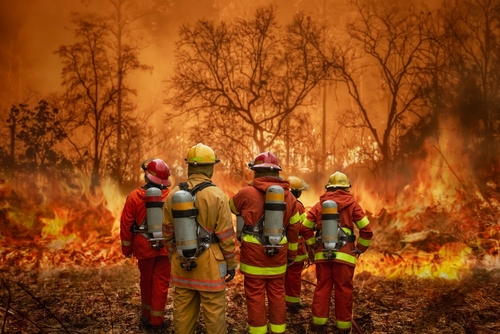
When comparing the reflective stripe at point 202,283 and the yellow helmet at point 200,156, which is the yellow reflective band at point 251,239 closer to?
the reflective stripe at point 202,283

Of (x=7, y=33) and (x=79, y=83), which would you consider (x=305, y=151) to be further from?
(x=7, y=33)

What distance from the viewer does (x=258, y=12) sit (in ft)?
31.1

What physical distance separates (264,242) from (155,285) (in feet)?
5.36

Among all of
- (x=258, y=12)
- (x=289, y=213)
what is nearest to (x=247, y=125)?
(x=258, y=12)

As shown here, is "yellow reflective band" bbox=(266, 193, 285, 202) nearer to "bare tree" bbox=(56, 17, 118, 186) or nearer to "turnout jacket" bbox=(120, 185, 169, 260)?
"turnout jacket" bbox=(120, 185, 169, 260)

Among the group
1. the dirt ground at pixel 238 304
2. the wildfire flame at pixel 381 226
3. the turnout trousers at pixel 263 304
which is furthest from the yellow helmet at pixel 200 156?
the wildfire flame at pixel 381 226

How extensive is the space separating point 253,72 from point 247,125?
4.02 ft

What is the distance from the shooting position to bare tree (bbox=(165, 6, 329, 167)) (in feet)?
30.9

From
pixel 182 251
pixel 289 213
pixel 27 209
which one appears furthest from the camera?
pixel 27 209

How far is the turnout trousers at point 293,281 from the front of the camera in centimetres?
603

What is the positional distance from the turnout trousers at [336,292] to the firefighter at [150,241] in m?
1.95

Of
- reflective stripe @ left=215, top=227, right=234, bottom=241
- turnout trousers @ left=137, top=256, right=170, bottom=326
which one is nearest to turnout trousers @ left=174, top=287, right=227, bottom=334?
reflective stripe @ left=215, top=227, right=234, bottom=241

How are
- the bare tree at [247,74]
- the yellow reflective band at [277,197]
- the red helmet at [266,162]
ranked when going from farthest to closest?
the bare tree at [247,74]
the red helmet at [266,162]
the yellow reflective band at [277,197]

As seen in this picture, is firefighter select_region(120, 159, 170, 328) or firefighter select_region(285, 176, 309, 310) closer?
firefighter select_region(120, 159, 170, 328)
